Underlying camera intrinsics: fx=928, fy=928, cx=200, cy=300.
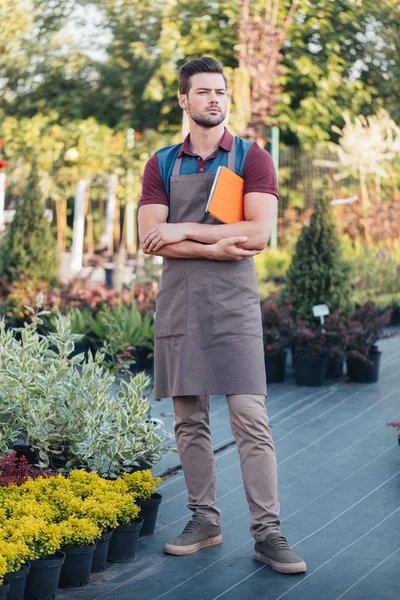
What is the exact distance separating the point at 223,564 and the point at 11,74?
45.2 feet

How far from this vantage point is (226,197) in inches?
131

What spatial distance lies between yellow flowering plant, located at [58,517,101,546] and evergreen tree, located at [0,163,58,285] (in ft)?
19.1

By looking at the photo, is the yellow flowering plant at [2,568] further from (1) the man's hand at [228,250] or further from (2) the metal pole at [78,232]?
(2) the metal pole at [78,232]

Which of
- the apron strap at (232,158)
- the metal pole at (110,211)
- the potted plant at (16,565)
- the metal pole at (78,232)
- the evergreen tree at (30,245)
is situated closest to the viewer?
the potted plant at (16,565)

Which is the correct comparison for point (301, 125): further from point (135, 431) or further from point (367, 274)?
point (135, 431)

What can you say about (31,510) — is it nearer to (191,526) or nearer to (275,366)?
(191,526)

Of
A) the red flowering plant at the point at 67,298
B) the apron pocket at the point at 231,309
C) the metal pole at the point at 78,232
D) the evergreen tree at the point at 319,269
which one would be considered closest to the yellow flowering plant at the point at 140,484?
the apron pocket at the point at 231,309

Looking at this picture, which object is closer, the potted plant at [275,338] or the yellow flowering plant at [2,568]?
the yellow flowering plant at [2,568]

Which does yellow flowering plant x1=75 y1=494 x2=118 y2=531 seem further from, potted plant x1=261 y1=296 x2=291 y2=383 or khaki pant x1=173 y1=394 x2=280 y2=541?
potted plant x1=261 y1=296 x2=291 y2=383

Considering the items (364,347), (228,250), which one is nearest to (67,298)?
(364,347)

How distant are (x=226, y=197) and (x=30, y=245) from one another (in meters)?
5.78

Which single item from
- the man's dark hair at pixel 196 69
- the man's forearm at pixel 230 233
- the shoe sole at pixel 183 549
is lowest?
the shoe sole at pixel 183 549

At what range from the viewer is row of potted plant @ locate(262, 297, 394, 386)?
22.6 feet

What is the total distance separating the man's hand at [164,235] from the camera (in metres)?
3.37
